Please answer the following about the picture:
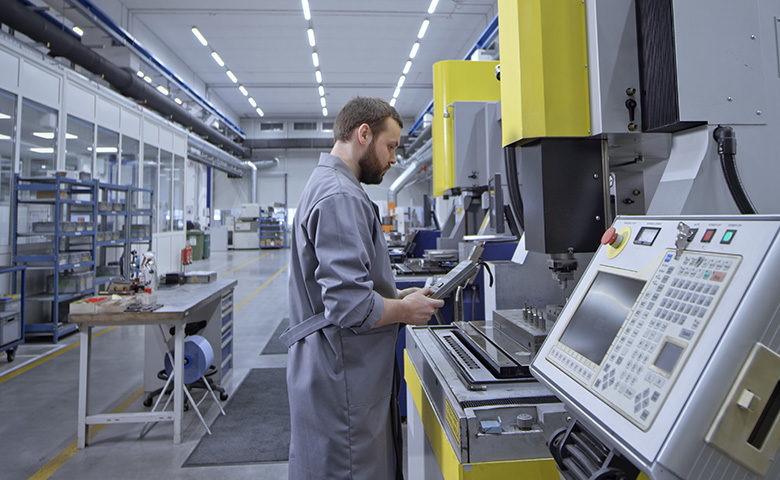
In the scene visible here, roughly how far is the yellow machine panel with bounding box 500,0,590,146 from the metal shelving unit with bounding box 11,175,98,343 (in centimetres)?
479

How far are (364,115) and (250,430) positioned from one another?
6.87 feet

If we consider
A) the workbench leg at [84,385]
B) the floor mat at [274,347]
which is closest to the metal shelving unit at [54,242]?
the floor mat at [274,347]

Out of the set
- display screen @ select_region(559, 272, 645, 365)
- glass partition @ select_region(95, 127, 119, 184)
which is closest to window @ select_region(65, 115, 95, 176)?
glass partition @ select_region(95, 127, 119, 184)

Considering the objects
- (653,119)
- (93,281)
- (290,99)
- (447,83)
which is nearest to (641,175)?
(653,119)

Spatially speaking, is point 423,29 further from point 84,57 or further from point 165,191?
point 165,191

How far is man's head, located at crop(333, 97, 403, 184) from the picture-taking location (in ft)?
3.96

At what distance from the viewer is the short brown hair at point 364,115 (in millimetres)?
1203

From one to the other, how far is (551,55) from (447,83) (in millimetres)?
2376

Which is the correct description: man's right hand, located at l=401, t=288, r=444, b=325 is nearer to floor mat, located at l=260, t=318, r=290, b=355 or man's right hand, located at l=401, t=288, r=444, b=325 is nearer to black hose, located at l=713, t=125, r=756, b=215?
black hose, located at l=713, t=125, r=756, b=215

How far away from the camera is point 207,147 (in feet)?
33.7

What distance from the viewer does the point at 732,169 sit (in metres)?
0.97

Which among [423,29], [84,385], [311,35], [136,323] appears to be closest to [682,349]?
[136,323]

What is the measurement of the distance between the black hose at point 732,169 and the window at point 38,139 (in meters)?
6.05

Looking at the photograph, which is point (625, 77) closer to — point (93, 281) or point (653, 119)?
point (653, 119)
